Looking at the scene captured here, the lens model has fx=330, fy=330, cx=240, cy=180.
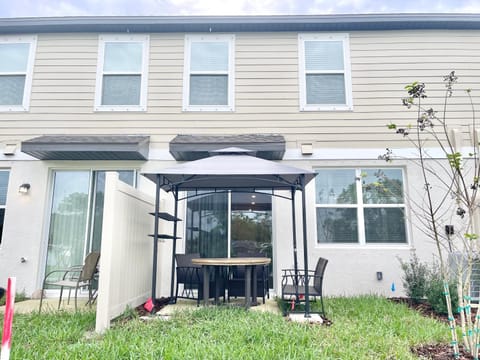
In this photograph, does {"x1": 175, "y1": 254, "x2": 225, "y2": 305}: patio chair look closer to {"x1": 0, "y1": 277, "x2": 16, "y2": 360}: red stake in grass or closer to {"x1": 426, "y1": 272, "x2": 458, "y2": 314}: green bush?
{"x1": 426, "y1": 272, "x2": 458, "y2": 314}: green bush

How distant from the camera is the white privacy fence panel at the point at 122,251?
4.04 m

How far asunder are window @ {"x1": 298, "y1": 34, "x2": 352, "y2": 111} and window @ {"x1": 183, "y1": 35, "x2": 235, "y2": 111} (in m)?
1.55

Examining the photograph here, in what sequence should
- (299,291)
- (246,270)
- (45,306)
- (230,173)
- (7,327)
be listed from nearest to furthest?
1. (7,327)
2. (230,173)
3. (299,291)
4. (246,270)
5. (45,306)

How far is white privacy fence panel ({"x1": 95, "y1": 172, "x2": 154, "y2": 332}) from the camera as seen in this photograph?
13.2 ft

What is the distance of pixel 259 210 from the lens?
6.59 m

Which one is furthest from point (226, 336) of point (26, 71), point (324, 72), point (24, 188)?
point (26, 71)

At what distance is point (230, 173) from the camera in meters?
4.59

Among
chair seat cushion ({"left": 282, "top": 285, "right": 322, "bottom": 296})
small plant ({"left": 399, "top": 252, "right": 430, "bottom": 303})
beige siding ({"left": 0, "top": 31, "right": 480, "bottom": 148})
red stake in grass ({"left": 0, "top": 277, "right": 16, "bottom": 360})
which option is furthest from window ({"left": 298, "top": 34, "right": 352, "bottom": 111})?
red stake in grass ({"left": 0, "top": 277, "right": 16, "bottom": 360})

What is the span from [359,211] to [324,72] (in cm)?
301

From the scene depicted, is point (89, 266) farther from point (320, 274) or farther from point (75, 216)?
point (320, 274)

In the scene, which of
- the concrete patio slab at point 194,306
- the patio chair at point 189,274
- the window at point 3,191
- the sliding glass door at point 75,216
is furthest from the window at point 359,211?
the window at point 3,191

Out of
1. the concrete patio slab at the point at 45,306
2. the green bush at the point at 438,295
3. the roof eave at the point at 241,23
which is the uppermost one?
the roof eave at the point at 241,23

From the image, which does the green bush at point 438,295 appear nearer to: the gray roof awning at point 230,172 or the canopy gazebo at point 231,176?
the canopy gazebo at point 231,176

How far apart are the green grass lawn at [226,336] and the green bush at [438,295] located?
1.77ft
